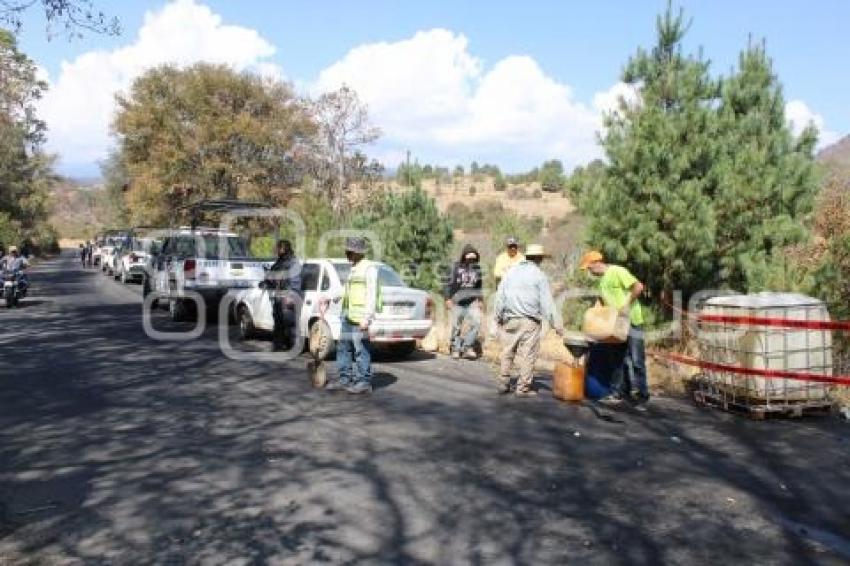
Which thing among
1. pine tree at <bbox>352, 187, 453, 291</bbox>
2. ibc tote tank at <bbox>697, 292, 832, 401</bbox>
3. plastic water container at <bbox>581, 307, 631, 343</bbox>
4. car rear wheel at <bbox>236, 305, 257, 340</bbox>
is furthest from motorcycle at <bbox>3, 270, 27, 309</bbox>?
ibc tote tank at <bbox>697, 292, 832, 401</bbox>

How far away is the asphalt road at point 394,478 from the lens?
A: 4934mm

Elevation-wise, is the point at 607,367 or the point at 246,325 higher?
the point at 246,325

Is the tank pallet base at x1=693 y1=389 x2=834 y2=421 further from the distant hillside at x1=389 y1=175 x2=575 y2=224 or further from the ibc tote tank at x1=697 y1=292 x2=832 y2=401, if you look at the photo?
the distant hillside at x1=389 y1=175 x2=575 y2=224

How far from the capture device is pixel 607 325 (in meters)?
9.03

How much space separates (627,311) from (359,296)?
10.4 feet

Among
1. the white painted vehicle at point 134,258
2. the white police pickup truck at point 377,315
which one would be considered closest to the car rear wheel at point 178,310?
the white police pickup truck at point 377,315

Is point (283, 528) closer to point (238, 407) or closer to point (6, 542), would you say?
point (6, 542)

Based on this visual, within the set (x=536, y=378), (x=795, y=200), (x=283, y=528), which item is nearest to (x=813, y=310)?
(x=536, y=378)

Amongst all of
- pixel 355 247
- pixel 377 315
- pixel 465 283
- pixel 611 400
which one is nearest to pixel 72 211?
pixel 465 283

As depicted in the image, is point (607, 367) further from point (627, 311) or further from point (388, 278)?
point (388, 278)

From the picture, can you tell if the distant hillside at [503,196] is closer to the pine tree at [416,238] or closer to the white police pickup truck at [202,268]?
the pine tree at [416,238]

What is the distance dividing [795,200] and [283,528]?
34.2 ft

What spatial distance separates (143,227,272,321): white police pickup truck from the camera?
1659 cm

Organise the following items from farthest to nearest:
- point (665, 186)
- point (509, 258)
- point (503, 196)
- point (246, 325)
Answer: point (503, 196) < point (246, 325) < point (509, 258) < point (665, 186)
